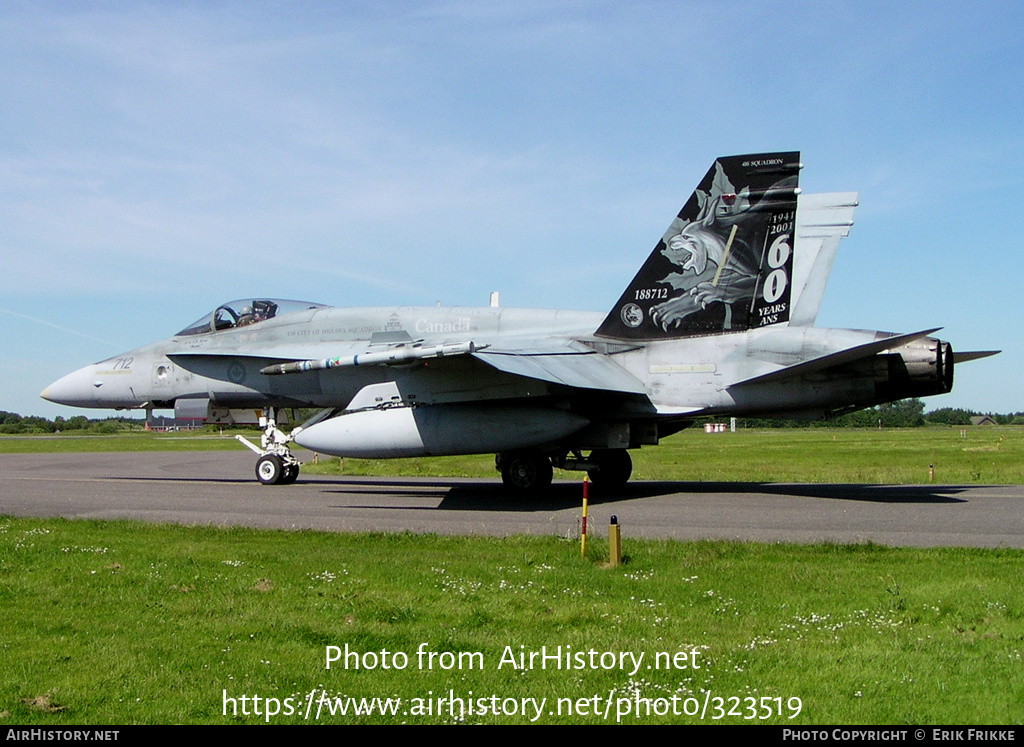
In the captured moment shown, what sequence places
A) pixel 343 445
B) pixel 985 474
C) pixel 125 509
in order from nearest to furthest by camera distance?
pixel 125 509
pixel 343 445
pixel 985 474

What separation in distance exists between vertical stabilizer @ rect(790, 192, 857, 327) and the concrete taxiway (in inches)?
157

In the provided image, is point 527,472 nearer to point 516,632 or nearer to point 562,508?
point 562,508

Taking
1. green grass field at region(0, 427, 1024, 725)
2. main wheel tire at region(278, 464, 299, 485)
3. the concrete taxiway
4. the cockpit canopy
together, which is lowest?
green grass field at region(0, 427, 1024, 725)

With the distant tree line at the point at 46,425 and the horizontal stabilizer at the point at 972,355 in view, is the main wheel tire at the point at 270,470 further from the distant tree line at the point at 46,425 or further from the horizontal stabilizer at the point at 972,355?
the distant tree line at the point at 46,425

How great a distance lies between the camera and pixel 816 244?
19859 millimetres

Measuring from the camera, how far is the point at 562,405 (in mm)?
15945

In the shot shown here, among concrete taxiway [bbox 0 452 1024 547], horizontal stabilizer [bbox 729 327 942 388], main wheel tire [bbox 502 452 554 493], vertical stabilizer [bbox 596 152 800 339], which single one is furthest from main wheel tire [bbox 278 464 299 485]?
horizontal stabilizer [bbox 729 327 942 388]

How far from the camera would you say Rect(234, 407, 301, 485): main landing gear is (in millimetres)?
19141

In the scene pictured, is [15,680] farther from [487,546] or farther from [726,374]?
[726,374]

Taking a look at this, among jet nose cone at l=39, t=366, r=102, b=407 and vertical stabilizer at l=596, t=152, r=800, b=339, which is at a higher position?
vertical stabilizer at l=596, t=152, r=800, b=339

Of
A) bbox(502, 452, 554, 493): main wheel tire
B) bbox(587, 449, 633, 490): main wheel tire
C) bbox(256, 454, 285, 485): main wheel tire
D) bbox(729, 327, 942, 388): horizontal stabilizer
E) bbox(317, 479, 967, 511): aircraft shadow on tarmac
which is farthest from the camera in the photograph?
bbox(256, 454, 285, 485): main wheel tire

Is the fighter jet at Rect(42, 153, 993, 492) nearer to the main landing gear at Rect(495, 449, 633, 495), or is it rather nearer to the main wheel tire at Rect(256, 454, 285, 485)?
the main landing gear at Rect(495, 449, 633, 495)
